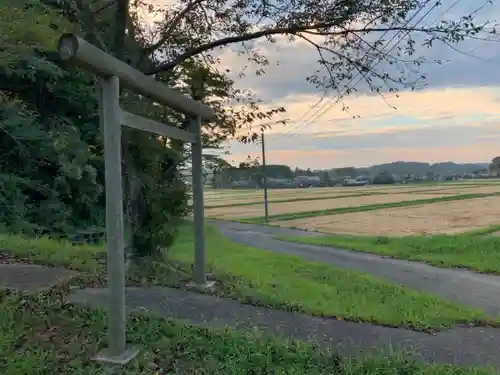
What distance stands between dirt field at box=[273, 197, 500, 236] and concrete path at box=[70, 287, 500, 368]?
618 inches

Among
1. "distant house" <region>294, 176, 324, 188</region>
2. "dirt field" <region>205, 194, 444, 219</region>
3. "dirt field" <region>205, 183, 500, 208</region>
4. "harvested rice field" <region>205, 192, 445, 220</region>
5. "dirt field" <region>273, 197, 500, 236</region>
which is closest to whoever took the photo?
"dirt field" <region>273, 197, 500, 236</region>

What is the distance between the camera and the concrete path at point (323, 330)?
4039 millimetres

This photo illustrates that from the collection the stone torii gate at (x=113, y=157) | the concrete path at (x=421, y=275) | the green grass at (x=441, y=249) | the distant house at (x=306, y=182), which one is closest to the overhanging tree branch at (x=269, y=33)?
the stone torii gate at (x=113, y=157)

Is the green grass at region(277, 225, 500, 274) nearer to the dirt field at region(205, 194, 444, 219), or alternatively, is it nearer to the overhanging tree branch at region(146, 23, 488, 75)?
the overhanging tree branch at region(146, 23, 488, 75)

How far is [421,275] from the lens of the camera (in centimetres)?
1083

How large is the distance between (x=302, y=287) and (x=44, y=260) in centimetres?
358

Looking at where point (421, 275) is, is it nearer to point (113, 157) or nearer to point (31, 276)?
point (31, 276)

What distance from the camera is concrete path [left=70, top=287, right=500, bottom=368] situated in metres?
4.04

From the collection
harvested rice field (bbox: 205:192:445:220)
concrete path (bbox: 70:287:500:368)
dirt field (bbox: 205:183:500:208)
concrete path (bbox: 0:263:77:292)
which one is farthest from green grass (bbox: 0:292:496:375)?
dirt field (bbox: 205:183:500:208)

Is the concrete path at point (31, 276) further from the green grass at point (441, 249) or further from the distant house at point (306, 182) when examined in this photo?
the distant house at point (306, 182)

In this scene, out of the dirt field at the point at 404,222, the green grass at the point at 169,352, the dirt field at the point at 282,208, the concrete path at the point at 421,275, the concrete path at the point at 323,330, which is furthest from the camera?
the dirt field at the point at 282,208

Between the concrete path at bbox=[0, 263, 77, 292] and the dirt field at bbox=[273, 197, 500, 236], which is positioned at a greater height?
the concrete path at bbox=[0, 263, 77, 292]

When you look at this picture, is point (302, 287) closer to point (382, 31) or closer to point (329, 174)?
point (382, 31)

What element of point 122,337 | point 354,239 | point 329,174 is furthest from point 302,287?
point 329,174
